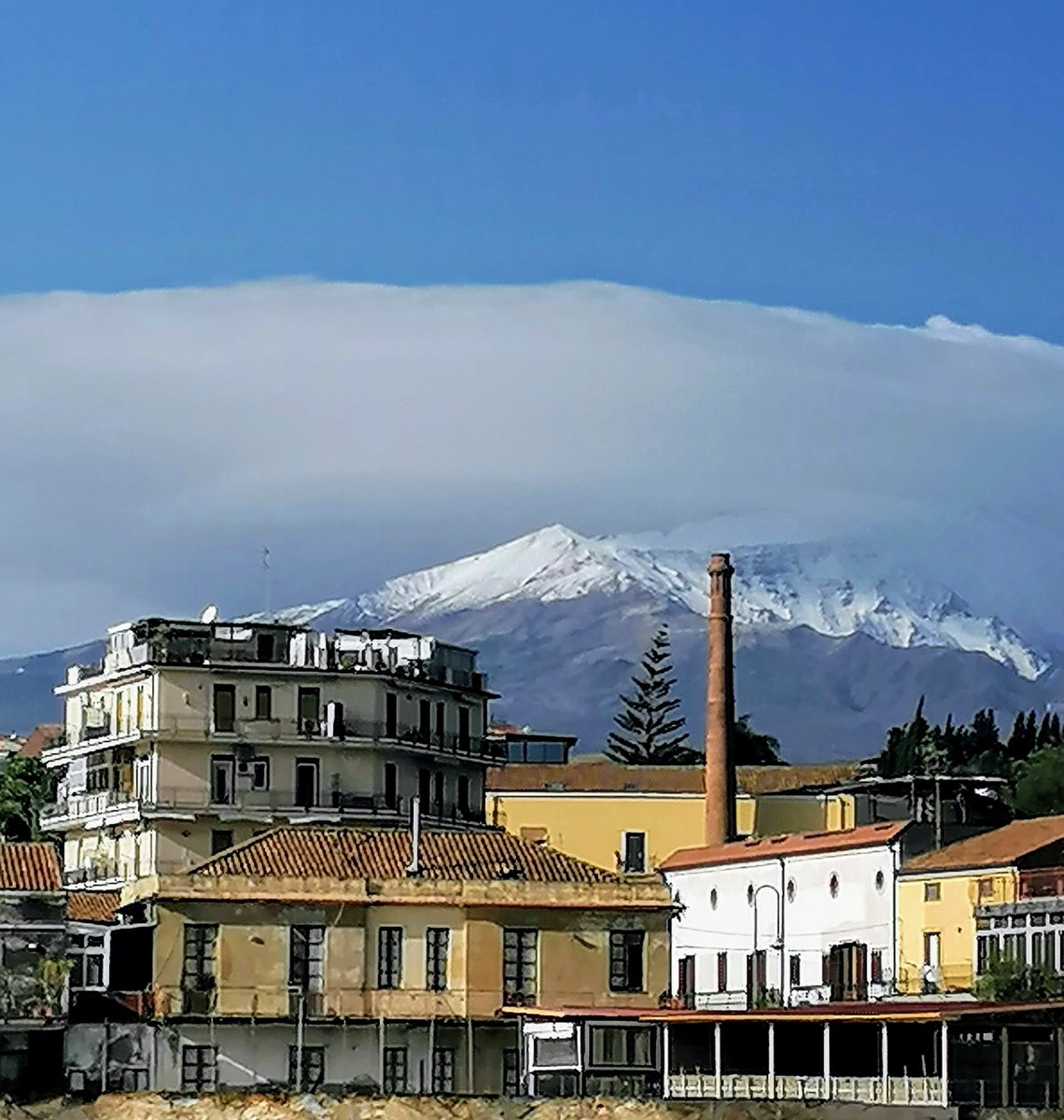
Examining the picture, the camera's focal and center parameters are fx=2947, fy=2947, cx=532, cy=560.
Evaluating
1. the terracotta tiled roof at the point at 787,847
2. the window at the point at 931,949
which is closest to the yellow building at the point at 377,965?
the window at the point at 931,949

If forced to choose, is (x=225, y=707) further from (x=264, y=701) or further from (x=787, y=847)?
(x=787, y=847)

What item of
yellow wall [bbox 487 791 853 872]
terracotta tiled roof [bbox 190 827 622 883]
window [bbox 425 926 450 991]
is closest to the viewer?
window [bbox 425 926 450 991]

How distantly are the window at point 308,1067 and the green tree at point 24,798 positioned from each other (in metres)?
49.2

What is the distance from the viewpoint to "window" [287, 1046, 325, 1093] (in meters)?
75.4

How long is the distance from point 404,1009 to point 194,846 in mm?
31336

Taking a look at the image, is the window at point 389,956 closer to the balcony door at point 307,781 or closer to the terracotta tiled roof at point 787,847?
the terracotta tiled roof at point 787,847

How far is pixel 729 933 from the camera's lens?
323 feet

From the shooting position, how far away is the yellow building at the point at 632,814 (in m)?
125

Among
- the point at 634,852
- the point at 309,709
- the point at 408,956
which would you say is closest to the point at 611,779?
the point at 634,852

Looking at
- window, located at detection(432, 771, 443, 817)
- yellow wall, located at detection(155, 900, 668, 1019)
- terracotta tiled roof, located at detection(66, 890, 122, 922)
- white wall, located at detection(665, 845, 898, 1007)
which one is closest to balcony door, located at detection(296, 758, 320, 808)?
window, located at detection(432, 771, 443, 817)

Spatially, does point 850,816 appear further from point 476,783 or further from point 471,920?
point 471,920

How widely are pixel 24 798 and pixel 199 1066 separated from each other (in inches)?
2266

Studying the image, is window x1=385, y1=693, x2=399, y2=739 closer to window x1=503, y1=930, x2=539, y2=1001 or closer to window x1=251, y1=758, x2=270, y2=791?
window x1=251, y1=758, x2=270, y2=791

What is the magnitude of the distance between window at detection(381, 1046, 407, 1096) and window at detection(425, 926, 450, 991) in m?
2.03
